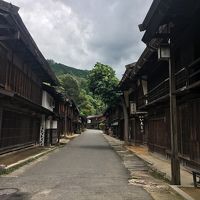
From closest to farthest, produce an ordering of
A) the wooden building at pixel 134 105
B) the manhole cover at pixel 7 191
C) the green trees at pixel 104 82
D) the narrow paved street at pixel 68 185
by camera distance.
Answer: the narrow paved street at pixel 68 185, the manhole cover at pixel 7 191, the wooden building at pixel 134 105, the green trees at pixel 104 82

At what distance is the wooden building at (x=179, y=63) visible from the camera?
9.55 metres

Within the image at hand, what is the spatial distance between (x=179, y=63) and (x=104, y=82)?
18639mm

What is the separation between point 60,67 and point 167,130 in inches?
6571

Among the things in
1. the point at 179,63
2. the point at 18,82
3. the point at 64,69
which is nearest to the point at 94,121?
the point at 64,69

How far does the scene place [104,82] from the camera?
3388 centimetres

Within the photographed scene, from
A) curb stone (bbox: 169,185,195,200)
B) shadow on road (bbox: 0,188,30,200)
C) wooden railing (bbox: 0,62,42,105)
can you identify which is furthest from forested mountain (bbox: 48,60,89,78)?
shadow on road (bbox: 0,188,30,200)

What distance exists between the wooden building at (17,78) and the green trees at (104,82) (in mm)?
7999

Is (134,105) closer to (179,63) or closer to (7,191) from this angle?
(179,63)

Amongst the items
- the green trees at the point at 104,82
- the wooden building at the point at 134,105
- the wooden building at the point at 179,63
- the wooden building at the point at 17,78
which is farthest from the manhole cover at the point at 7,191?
the green trees at the point at 104,82

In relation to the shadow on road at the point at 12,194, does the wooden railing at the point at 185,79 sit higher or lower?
higher

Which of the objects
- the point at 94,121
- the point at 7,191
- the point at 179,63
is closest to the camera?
the point at 7,191

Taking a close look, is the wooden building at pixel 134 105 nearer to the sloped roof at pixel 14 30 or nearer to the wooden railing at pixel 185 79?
the wooden railing at pixel 185 79

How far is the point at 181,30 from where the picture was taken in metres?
11.3

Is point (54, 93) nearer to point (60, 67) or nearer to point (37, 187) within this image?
point (37, 187)
